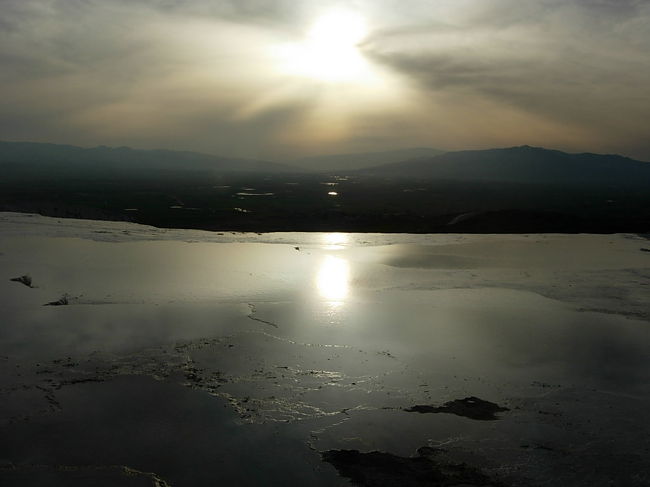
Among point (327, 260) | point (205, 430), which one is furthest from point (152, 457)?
point (327, 260)

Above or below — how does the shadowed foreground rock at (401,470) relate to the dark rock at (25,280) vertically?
below

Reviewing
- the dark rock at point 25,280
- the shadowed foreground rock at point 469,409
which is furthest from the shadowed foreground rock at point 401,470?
the dark rock at point 25,280

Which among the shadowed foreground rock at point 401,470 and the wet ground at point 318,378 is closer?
the shadowed foreground rock at point 401,470

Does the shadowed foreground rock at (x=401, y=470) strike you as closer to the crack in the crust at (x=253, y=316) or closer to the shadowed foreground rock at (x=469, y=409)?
the shadowed foreground rock at (x=469, y=409)

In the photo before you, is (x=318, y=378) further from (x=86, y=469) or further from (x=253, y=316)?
(x=253, y=316)

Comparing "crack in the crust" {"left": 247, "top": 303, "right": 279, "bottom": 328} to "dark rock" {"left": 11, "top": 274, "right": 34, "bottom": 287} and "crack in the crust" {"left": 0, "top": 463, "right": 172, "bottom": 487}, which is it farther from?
"dark rock" {"left": 11, "top": 274, "right": 34, "bottom": 287}
